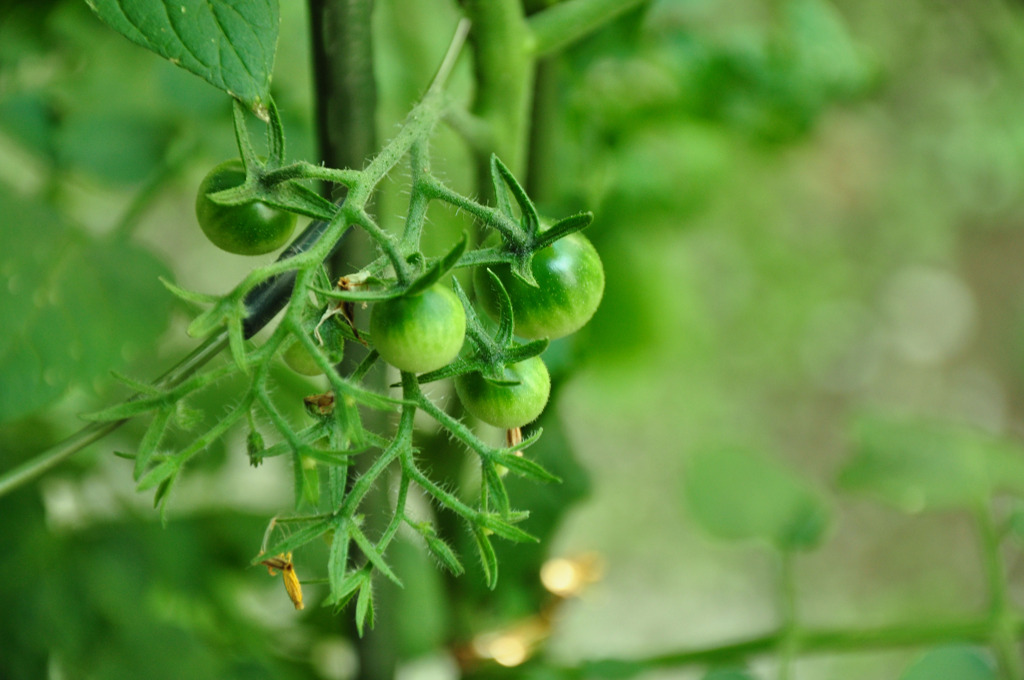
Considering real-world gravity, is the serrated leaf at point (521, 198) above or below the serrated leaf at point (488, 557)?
above

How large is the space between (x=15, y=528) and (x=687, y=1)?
1.82 feet

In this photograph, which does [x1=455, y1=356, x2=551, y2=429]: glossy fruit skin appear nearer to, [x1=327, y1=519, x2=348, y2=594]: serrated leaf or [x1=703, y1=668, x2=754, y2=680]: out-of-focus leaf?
[x1=327, y1=519, x2=348, y2=594]: serrated leaf

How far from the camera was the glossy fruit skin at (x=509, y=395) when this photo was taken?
0.72ft

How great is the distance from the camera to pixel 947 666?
0.43 m

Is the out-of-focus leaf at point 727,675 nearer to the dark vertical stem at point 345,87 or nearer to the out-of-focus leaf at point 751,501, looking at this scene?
the out-of-focus leaf at point 751,501

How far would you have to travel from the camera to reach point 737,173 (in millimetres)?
935

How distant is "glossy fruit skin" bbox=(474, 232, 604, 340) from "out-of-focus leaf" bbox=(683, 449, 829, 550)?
1.11 ft

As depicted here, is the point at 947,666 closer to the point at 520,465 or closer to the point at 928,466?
the point at 928,466

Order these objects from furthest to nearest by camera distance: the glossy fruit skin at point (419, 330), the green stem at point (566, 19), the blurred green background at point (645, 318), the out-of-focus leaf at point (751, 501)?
1. the out-of-focus leaf at point (751, 501)
2. the blurred green background at point (645, 318)
3. the green stem at point (566, 19)
4. the glossy fruit skin at point (419, 330)

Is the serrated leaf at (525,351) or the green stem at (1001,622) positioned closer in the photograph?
the serrated leaf at (525,351)

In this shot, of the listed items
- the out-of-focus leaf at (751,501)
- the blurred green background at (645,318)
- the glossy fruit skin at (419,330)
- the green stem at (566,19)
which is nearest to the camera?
the glossy fruit skin at (419,330)

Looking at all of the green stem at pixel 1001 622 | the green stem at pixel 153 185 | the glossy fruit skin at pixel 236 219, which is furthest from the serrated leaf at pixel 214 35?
the green stem at pixel 1001 622

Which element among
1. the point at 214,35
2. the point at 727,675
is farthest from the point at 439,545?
the point at 727,675

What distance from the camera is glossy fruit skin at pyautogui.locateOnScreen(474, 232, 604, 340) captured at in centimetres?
23
